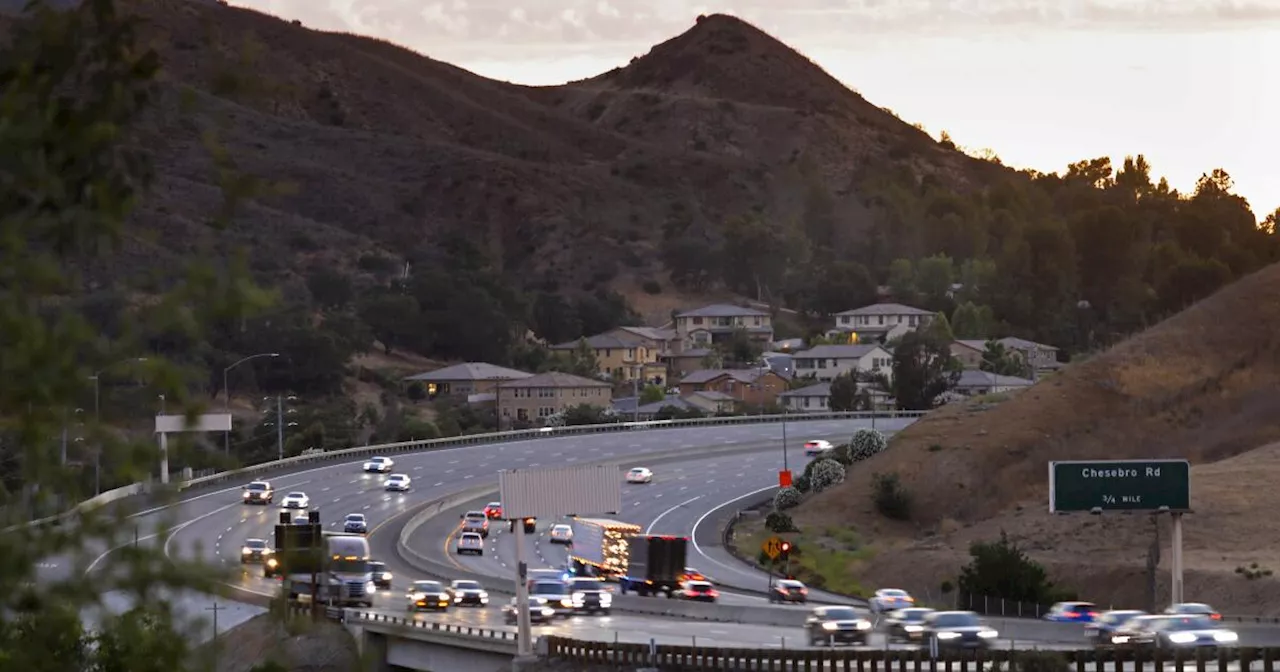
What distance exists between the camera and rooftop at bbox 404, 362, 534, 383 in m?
168

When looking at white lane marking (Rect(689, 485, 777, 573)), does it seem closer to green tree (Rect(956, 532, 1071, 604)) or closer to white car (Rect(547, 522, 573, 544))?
white car (Rect(547, 522, 573, 544))

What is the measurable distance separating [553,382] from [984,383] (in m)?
31.9

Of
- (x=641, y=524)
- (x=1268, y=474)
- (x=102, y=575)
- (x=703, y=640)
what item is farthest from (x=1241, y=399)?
(x=102, y=575)

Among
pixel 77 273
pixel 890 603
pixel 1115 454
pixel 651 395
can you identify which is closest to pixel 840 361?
pixel 651 395

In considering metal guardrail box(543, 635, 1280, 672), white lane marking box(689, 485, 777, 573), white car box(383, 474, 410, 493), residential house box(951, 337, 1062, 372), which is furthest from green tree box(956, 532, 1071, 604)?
residential house box(951, 337, 1062, 372)

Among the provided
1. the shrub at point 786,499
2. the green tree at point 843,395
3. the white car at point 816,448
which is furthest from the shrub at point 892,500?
the green tree at point 843,395

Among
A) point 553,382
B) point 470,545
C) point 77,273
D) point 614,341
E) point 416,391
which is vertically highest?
point 614,341

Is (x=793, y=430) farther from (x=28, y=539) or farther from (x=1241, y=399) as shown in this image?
(x=28, y=539)

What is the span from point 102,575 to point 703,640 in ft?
134

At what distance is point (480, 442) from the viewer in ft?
398

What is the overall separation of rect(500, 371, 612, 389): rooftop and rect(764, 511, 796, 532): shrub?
7235 centimetres

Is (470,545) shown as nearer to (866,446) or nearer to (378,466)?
(378,466)

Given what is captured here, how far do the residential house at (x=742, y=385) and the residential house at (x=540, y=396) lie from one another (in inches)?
457

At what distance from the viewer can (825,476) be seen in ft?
326
